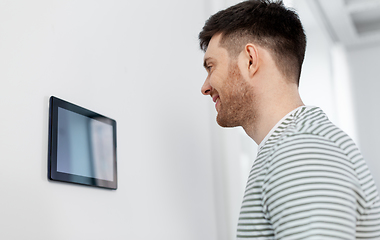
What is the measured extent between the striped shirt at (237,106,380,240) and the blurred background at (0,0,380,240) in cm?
44

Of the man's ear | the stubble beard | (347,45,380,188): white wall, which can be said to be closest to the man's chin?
the stubble beard

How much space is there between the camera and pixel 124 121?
46.7 inches

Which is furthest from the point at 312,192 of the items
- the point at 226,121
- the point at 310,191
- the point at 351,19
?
the point at 351,19

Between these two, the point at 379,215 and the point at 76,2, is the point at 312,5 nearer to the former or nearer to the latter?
the point at 76,2

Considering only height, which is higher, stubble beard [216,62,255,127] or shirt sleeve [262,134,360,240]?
stubble beard [216,62,255,127]

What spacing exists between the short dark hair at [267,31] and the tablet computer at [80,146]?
0.41 metres

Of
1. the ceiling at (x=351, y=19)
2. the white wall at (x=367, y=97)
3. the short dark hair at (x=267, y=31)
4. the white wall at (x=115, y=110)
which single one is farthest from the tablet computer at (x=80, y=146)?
the white wall at (x=367, y=97)

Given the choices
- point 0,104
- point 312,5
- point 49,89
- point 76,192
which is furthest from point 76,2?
point 312,5

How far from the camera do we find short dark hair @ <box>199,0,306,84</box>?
1000mm

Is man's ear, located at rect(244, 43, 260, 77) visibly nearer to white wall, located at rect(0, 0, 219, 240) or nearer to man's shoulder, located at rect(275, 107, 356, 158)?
man's shoulder, located at rect(275, 107, 356, 158)

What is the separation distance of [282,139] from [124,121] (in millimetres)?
586

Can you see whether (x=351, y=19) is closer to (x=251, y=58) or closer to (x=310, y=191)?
(x=251, y=58)

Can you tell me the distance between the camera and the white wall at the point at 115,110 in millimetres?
825

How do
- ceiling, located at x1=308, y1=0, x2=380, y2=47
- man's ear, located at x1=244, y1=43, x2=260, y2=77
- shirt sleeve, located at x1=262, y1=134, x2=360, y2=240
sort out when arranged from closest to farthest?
shirt sleeve, located at x1=262, y1=134, x2=360, y2=240
man's ear, located at x1=244, y1=43, x2=260, y2=77
ceiling, located at x1=308, y1=0, x2=380, y2=47
